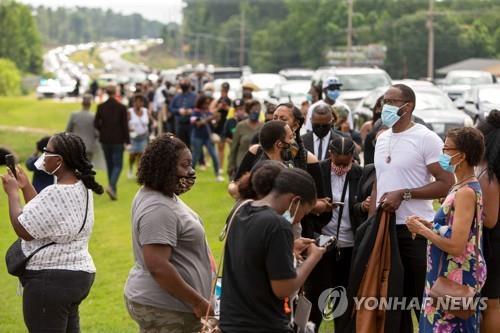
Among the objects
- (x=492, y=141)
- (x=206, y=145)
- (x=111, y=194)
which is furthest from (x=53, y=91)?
(x=492, y=141)

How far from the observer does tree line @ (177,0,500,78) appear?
73.9 metres

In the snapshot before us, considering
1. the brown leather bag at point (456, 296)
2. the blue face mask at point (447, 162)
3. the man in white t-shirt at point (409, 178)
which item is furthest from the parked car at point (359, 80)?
the brown leather bag at point (456, 296)

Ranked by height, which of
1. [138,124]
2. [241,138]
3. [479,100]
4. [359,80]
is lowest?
[138,124]

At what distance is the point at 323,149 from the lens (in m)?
9.86

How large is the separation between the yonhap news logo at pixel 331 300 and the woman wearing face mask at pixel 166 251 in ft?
7.51

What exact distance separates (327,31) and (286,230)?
97.7 meters

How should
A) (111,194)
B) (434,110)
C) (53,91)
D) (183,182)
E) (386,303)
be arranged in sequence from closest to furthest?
(183,182) < (386,303) < (111,194) < (434,110) < (53,91)

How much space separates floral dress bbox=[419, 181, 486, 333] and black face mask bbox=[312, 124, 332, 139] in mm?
2844

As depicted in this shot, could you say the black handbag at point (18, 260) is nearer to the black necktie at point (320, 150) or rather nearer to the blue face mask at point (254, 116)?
the black necktie at point (320, 150)

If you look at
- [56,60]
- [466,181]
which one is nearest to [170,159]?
[466,181]

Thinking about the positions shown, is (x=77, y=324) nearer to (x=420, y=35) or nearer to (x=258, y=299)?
(x=258, y=299)

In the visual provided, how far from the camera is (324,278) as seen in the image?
8.73m

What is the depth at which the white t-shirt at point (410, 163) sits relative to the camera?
7938 millimetres

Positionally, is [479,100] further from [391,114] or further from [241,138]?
[391,114]
